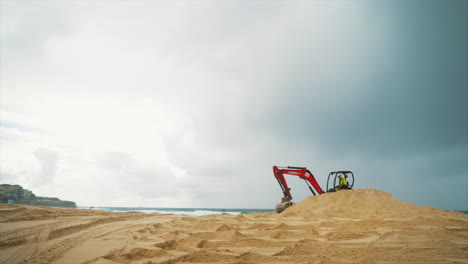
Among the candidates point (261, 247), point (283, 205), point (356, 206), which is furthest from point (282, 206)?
point (261, 247)

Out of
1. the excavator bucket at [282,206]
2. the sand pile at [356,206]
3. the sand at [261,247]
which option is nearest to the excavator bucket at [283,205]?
the excavator bucket at [282,206]

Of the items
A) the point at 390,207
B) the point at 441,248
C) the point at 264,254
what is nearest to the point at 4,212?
the point at 264,254

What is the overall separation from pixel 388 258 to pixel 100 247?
15.8 feet

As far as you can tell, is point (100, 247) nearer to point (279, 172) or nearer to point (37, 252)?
point (37, 252)

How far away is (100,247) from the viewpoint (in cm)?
409

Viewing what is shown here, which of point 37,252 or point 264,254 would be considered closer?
point 264,254

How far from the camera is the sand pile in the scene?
351 inches

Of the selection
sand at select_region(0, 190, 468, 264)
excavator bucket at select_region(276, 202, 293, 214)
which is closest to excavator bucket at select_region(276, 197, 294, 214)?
excavator bucket at select_region(276, 202, 293, 214)

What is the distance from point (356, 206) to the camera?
10117 mm

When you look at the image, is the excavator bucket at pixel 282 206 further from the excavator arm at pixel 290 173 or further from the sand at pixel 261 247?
the sand at pixel 261 247

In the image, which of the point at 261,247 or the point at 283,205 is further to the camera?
the point at 283,205

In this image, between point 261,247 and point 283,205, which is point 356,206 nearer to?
point 283,205

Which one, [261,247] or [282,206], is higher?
[282,206]

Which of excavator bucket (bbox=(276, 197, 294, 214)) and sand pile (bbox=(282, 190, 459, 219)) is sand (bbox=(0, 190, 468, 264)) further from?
excavator bucket (bbox=(276, 197, 294, 214))
